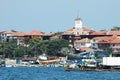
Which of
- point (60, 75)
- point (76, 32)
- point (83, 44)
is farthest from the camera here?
point (76, 32)

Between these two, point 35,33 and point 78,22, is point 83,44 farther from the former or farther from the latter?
point 35,33

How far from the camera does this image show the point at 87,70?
94.1 m

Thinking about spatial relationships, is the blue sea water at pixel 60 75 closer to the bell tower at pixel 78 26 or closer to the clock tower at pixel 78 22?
the bell tower at pixel 78 26

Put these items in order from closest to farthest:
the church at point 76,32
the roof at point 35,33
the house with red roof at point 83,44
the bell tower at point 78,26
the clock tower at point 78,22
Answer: the house with red roof at point 83,44 < the church at point 76,32 < the roof at point 35,33 < the bell tower at point 78,26 < the clock tower at point 78,22

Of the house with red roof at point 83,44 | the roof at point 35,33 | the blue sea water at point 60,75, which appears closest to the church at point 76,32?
the house with red roof at point 83,44

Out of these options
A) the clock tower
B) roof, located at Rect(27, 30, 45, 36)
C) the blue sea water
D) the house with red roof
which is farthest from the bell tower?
the blue sea water

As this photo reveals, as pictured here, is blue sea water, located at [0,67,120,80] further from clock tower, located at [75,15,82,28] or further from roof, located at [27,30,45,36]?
clock tower, located at [75,15,82,28]

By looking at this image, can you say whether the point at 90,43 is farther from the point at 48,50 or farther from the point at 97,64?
the point at 97,64

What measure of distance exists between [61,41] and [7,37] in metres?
31.6

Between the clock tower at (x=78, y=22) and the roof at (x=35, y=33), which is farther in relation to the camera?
the clock tower at (x=78, y=22)

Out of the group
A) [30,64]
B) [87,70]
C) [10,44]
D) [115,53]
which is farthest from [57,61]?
[87,70]

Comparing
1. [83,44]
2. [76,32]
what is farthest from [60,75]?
[76,32]

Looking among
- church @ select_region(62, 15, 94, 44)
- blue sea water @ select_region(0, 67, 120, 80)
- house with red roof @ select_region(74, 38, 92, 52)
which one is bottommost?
blue sea water @ select_region(0, 67, 120, 80)

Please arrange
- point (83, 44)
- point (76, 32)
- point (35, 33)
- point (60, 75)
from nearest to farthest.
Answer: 1. point (60, 75)
2. point (83, 44)
3. point (76, 32)
4. point (35, 33)
